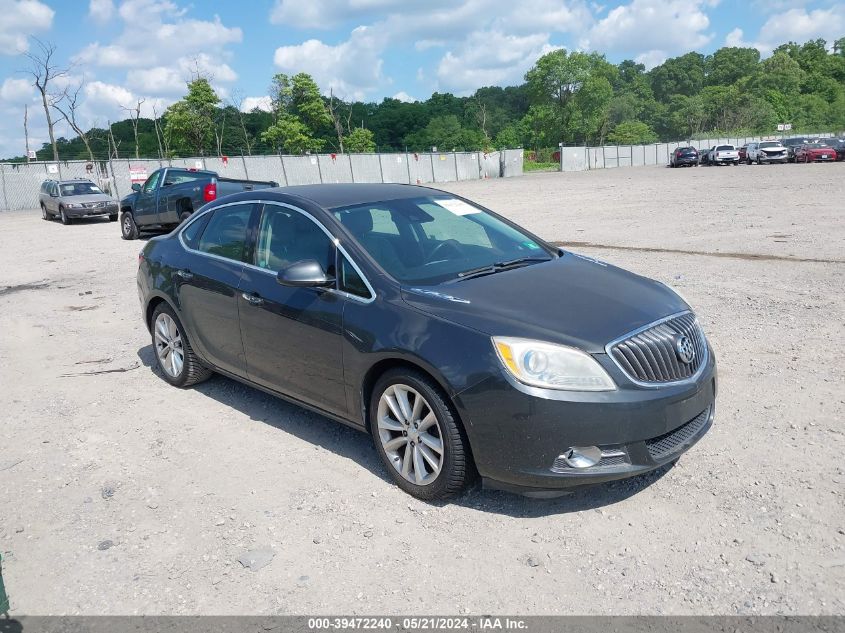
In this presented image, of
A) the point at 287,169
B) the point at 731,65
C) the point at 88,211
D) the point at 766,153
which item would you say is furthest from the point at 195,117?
the point at 731,65

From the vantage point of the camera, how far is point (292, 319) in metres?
4.54

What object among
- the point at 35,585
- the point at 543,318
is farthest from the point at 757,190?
the point at 35,585

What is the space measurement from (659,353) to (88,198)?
77.8 ft

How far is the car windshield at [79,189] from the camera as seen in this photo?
24.2 meters

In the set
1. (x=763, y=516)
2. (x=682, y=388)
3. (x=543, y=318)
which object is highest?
(x=543, y=318)

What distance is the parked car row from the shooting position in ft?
152

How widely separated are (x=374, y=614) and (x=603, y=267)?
2.71 m

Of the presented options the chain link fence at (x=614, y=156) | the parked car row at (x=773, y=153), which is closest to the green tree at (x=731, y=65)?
the chain link fence at (x=614, y=156)

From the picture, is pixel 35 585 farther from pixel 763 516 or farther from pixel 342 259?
pixel 763 516

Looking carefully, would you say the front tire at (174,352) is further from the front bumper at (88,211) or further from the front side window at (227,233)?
the front bumper at (88,211)

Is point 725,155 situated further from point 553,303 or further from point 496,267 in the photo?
point 553,303

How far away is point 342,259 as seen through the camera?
437cm

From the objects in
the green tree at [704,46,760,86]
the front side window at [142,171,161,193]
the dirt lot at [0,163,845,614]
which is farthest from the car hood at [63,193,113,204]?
the green tree at [704,46,760,86]

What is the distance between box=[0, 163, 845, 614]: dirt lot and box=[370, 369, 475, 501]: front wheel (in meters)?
0.15
